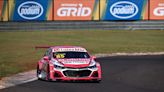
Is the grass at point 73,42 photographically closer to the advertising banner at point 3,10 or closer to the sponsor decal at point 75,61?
the advertising banner at point 3,10

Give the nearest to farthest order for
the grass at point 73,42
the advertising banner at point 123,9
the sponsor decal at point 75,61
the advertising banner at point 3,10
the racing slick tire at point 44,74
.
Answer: the sponsor decal at point 75,61
the racing slick tire at point 44,74
the grass at point 73,42
the advertising banner at point 3,10
the advertising banner at point 123,9

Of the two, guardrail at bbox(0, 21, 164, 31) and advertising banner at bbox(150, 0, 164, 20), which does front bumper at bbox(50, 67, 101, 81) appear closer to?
guardrail at bbox(0, 21, 164, 31)

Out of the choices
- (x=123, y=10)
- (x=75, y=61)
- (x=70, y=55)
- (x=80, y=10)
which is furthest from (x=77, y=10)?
(x=75, y=61)

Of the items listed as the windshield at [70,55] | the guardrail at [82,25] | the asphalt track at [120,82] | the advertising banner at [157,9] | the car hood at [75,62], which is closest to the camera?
the asphalt track at [120,82]

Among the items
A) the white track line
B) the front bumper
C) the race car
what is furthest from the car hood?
the white track line

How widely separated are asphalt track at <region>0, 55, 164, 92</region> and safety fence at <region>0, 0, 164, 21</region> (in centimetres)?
1699

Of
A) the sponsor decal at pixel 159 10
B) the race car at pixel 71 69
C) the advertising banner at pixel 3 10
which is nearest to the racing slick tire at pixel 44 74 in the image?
the race car at pixel 71 69

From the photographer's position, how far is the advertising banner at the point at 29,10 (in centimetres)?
4425

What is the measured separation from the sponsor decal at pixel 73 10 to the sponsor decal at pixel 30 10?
161 centimetres

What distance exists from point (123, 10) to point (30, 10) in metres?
7.44

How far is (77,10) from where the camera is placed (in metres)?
44.6

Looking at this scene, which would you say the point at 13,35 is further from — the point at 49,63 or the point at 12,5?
the point at 49,63

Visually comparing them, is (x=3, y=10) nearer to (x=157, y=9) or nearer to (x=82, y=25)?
(x=82, y=25)

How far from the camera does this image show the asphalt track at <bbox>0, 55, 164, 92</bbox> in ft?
57.3
